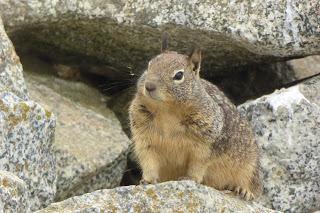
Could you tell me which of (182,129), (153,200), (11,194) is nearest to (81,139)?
(182,129)

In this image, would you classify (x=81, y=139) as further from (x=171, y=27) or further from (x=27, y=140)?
(x=27, y=140)

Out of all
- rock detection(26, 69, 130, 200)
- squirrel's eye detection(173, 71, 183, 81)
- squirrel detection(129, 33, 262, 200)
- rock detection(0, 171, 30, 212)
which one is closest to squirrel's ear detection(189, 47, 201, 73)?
squirrel detection(129, 33, 262, 200)

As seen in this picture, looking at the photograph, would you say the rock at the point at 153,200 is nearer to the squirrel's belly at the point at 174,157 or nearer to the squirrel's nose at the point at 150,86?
the squirrel's belly at the point at 174,157

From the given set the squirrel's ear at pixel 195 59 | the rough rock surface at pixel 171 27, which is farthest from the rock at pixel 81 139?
the squirrel's ear at pixel 195 59

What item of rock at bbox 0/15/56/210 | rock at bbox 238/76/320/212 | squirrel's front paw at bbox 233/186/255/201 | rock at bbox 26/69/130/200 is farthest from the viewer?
rock at bbox 238/76/320/212

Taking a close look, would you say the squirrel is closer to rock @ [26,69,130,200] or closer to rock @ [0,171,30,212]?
rock @ [26,69,130,200]

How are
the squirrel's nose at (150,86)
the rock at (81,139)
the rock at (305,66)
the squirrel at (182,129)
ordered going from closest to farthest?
1. the squirrel's nose at (150,86)
2. the squirrel at (182,129)
3. the rock at (81,139)
4. the rock at (305,66)
